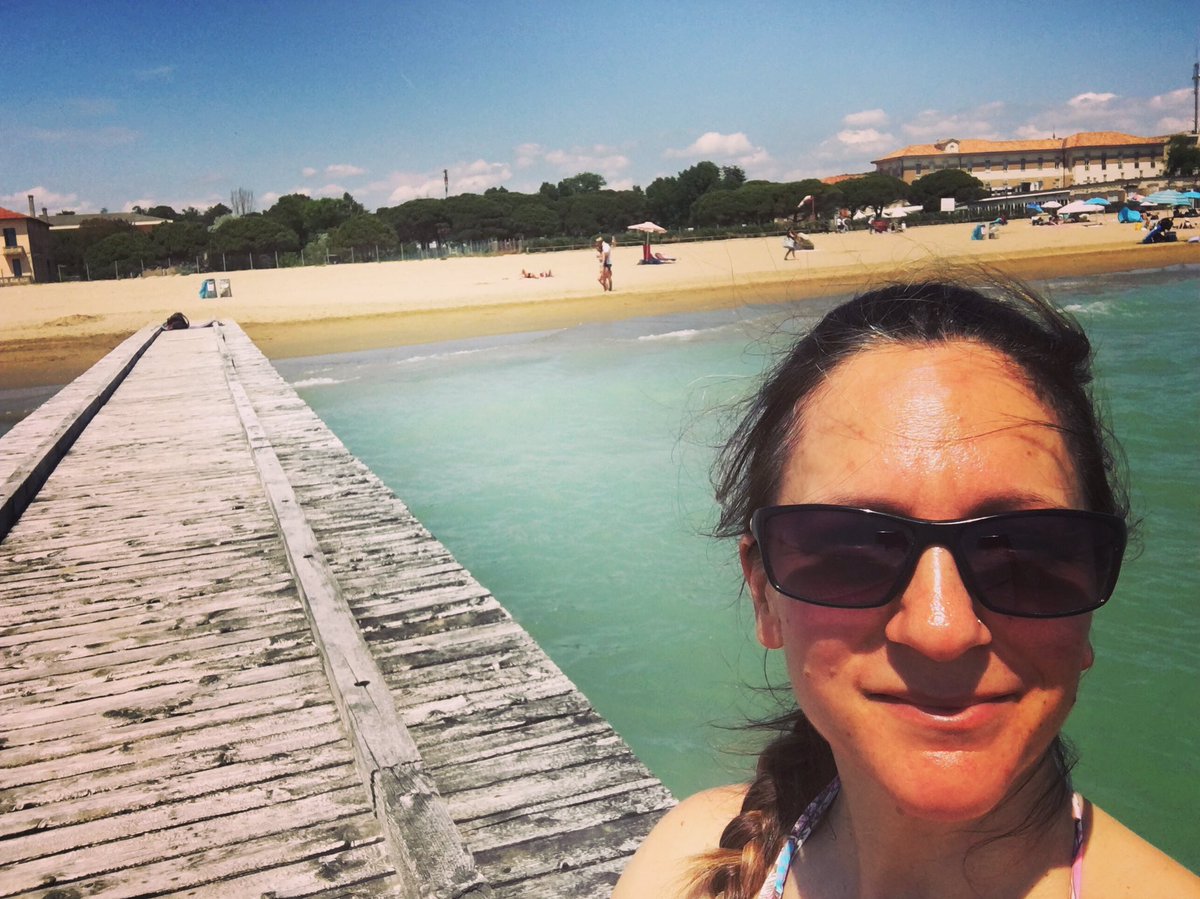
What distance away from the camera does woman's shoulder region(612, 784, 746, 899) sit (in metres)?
1.34

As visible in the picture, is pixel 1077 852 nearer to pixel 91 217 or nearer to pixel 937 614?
pixel 937 614

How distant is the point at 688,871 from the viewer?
1316 mm

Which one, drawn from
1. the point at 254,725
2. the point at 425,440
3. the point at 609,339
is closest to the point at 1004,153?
the point at 609,339

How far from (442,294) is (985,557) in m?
38.1

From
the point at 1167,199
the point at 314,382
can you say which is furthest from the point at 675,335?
the point at 1167,199

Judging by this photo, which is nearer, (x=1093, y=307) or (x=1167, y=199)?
(x=1093, y=307)

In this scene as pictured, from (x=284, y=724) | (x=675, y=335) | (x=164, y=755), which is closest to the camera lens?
(x=164, y=755)

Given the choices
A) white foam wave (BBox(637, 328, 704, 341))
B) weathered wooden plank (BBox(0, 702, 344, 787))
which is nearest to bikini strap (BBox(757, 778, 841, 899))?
weathered wooden plank (BBox(0, 702, 344, 787))

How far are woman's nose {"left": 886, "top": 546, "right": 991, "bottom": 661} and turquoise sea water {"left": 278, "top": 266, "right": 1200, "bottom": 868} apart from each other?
558 mm

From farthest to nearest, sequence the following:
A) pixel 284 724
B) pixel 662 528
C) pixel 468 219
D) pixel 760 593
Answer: pixel 468 219
pixel 662 528
pixel 284 724
pixel 760 593

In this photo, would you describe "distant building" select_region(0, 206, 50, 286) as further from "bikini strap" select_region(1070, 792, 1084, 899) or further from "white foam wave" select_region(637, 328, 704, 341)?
"bikini strap" select_region(1070, 792, 1084, 899)

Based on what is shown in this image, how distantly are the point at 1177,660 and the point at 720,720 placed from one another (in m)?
3.32

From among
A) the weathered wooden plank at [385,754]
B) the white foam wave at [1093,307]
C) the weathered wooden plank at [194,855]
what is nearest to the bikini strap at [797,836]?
the weathered wooden plank at [385,754]

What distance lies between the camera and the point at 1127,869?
0.98 meters
